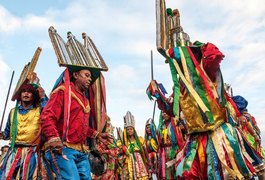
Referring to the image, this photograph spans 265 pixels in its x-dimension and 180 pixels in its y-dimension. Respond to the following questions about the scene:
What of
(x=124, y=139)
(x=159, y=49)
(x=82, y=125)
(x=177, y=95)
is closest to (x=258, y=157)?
(x=177, y=95)

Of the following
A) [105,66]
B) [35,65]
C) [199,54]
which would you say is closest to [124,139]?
[35,65]

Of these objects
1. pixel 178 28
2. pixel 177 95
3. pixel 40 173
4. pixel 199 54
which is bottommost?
pixel 40 173

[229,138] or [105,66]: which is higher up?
[105,66]

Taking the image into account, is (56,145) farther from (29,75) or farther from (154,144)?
(154,144)

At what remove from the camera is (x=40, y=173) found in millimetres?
5305

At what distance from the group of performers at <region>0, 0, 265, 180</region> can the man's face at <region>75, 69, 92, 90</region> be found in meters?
0.01

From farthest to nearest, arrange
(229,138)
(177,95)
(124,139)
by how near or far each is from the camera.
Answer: (124,139)
(177,95)
(229,138)

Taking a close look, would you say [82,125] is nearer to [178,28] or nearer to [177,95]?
[177,95]

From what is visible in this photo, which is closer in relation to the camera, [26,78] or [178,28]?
[178,28]

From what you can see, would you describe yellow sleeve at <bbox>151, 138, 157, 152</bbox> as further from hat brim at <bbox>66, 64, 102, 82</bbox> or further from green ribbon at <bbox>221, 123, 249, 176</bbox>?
green ribbon at <bbox>221, 123, 249, 176</bbox>

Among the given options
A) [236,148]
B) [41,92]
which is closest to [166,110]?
[236,148]

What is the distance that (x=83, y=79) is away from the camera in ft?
14.7

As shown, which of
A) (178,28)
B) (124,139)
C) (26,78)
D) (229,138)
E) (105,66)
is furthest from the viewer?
(124,139)

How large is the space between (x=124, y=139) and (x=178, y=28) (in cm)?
705
